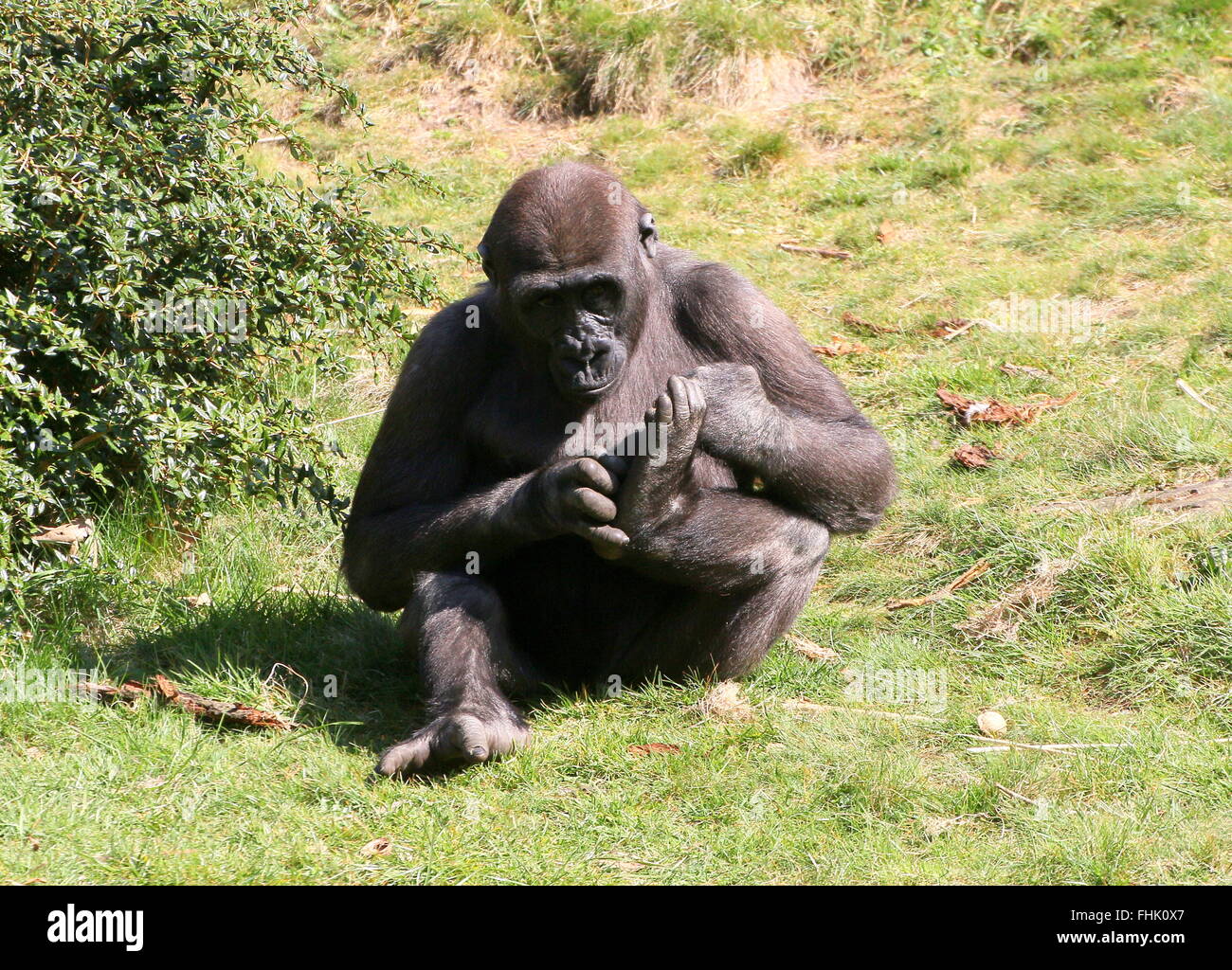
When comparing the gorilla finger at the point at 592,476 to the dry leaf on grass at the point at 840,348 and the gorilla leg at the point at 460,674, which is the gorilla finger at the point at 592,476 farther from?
the dry leaf on grass at the point at 840,348

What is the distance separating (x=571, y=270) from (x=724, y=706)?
75.7 inches

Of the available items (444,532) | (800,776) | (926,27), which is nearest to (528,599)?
(444,532)

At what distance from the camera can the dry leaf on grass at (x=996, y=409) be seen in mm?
8539

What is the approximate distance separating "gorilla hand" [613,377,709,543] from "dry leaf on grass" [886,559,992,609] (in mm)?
1887

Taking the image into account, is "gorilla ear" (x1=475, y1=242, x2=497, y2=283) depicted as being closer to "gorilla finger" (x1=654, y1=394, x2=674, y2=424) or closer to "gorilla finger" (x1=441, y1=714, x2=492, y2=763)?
"gorilla finger" (x1=654, y1=394, x2=674, y2=424)

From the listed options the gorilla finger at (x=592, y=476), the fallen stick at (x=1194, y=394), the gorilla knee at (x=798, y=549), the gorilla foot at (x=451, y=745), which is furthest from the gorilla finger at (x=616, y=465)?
the fallen stick at (x=1194, y=394)

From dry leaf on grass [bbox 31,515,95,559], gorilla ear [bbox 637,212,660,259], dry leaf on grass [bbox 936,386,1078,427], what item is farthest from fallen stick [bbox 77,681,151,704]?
dry leaf on grass [bbox 936,386,1078,427]

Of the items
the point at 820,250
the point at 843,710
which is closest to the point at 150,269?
the point at 843,710

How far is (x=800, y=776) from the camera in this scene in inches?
215

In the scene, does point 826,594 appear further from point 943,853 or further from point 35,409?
point 35,409

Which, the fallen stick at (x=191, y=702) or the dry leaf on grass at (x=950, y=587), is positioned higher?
the dry leaf on grass at (x=950, y=587)

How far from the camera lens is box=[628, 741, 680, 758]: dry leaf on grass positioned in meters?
5.69

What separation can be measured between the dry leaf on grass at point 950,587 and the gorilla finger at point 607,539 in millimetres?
1996

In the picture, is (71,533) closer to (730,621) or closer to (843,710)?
(730,621)
